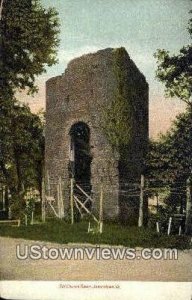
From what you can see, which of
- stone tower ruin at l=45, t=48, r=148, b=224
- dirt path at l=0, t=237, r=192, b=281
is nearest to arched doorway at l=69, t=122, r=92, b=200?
stone tower ruin at l=45, t=48, r=148, b=224

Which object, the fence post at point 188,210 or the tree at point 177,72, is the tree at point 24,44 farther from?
the fence post at point 188,210

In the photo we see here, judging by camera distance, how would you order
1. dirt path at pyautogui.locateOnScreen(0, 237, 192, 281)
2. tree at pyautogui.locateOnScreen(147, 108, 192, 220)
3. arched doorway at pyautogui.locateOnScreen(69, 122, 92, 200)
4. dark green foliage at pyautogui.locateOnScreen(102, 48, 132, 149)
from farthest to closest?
1. arched doorway at pyautogui.locateOnScreen(69, 122, 92, 200)
2. dark green foliage at pyautogui.locateOnScreen(102, 48, 132, 149)
3. tree at pyautogui.locateOnScreen(147, 108, 192, 220)
4. dirt path at pyautogui.locateOnScreen(0, 237, 192, 281)

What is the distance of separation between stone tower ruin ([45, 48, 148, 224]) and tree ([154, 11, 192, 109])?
0.23ft

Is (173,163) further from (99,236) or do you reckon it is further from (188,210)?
(99,236)

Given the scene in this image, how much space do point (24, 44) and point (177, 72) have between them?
18.6 inches

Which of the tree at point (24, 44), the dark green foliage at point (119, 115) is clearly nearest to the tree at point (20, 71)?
the tree at point (24, 44)

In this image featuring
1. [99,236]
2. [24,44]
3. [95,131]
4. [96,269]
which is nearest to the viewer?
[96,269]

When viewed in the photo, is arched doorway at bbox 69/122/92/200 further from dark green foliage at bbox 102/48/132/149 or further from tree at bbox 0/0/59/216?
tree at bbox 0/0/59/216

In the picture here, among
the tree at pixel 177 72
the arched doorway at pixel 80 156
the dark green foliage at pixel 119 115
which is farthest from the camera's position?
the arched doorway at pixel 80 156

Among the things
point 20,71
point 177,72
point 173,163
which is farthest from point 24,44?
point 173,163

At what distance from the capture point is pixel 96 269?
121cm

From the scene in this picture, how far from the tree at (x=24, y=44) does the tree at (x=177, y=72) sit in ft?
1.01

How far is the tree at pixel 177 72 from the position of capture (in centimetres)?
131

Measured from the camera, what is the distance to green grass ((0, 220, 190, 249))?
130 centimetres
